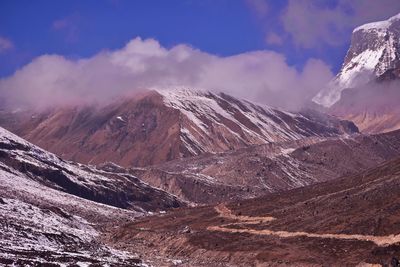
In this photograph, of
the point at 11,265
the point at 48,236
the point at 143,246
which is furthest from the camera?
the point at 143,246

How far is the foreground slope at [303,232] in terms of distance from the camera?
108938 mm

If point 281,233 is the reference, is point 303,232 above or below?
above

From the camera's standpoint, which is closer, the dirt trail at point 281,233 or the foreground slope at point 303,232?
the dirt trail at point 281,233

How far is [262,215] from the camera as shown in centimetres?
16675

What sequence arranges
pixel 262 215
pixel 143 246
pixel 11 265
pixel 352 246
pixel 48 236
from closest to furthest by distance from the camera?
1. pixel 11 265
2. pixel 352 246
3. pixel 48 236
4. pixel 143 246
5. pixel 262 215

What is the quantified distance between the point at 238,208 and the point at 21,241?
92.4 metres

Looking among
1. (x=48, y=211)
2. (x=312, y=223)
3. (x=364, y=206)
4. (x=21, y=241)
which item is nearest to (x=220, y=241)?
(x=312, y=223)

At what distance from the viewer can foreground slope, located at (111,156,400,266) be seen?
10894 centimetres

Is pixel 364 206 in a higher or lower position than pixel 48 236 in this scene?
higher

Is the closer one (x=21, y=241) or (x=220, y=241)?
(x=21, y=241)

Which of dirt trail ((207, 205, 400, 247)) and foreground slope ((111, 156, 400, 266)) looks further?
foreground slope ((111, 156, 400, 266))

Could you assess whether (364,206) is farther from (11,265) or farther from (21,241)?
(11,265)

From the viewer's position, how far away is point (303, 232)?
13050 cm

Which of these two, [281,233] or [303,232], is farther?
[281,233]
